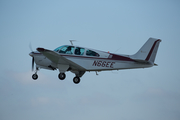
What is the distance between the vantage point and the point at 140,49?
21812mm

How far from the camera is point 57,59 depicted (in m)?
21.8

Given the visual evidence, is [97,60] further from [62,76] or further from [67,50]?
[62,76]

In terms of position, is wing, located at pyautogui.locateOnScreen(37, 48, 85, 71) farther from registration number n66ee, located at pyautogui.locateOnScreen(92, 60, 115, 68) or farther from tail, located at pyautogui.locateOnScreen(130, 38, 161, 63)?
tail, located at pyautogui.locateOnScreen(130, 38, 161, 63)

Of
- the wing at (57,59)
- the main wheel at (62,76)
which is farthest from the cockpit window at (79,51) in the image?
the main wheel at (62,76)

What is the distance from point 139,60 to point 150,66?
872 millimetres

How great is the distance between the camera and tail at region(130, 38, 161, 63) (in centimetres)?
2137

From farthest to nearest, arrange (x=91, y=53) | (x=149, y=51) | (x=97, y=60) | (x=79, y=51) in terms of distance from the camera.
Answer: (x=79, y=51)
(x=91, y=53)
(x=97, y=60)
(x=149, y=51)

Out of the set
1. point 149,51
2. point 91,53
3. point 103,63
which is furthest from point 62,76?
point 149,51

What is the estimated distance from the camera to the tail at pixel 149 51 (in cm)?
2137

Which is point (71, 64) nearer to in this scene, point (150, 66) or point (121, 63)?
point (121, 63)

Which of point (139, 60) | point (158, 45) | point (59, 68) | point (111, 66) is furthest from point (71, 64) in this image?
point (158, 45)

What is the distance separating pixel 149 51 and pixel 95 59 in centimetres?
371

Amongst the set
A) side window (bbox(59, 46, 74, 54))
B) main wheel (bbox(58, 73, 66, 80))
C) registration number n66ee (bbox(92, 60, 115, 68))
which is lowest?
main wheel (bbox(58, 73, 66, 80))

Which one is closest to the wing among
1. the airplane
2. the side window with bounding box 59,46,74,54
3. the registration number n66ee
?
the airplane
